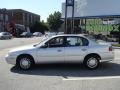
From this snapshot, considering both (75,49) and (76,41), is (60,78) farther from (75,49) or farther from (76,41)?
(76,41)

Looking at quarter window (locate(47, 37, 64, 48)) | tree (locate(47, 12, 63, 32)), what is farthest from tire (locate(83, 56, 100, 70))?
tree (locate(47, 12, 63, 32))

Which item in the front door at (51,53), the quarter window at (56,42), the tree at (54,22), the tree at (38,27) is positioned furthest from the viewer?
the tree at (38,27)

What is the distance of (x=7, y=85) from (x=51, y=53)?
11.4 ft

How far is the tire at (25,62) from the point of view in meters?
12.8

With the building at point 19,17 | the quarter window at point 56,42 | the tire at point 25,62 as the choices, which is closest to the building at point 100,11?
the quarter window at point 56,42

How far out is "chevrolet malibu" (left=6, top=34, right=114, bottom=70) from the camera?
12727 millimetres

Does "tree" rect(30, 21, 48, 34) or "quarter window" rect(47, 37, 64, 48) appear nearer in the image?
"quarter window" rect(47, 37, 64, 48)

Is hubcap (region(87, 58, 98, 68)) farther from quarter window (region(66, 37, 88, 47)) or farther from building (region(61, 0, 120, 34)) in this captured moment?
building (region(61, 0, 120, 34))

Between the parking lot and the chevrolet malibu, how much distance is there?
0.37m

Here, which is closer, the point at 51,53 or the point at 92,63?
the point at 51,53

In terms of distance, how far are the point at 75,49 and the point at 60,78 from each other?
224cm

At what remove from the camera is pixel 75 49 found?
12.8 m

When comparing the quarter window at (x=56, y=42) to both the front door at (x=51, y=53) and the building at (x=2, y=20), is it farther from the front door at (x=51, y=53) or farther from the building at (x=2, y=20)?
the building at (x=2, y=20)

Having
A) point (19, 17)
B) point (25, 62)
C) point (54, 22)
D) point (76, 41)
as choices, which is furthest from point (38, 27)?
point (25, 62)
